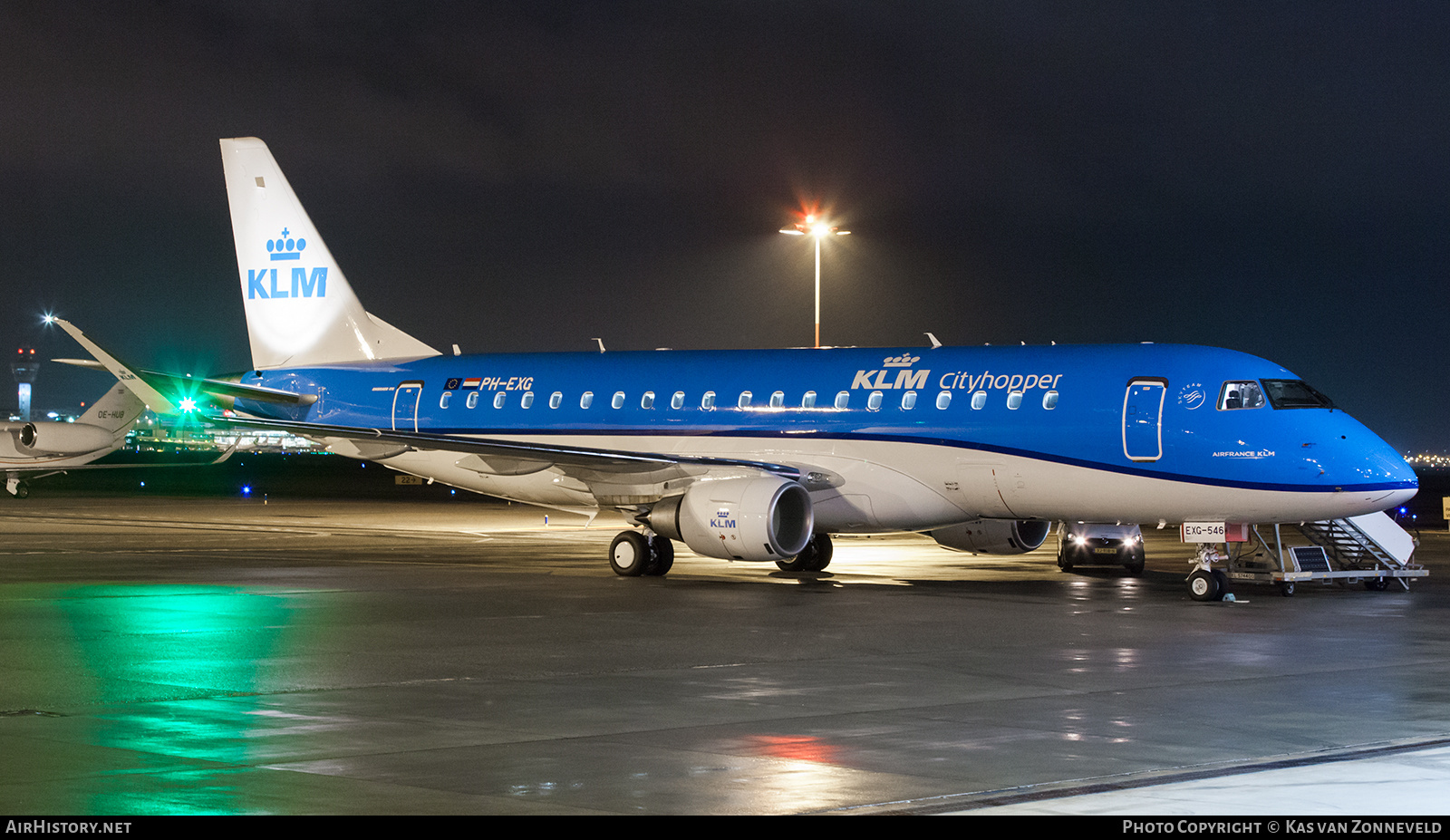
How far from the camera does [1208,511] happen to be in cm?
2211

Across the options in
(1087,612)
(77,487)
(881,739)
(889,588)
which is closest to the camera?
(881,739)

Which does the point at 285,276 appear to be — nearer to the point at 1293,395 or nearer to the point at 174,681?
the point at 1293,395

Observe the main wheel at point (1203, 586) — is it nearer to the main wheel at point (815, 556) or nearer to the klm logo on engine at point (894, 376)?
the klm logo on engine at point (894, 376)

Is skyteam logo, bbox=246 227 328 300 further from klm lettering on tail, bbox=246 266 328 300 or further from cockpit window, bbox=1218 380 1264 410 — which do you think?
cockpit window, bbox=1218 380 1264 410

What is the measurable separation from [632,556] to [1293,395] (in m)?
10.2

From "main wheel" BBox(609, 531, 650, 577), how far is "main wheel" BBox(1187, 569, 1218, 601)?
27.3 feet

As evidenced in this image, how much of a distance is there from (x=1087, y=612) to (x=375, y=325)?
55.0ft

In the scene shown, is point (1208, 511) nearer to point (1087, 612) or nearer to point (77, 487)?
point (1087, 612)

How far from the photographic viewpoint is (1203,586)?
22.1 meters

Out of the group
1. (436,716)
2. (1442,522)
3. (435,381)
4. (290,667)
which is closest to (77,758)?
(436,716)

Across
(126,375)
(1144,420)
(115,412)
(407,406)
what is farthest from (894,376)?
(115,412)

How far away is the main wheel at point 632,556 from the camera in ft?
83.7

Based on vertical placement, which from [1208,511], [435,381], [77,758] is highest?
[435,381]

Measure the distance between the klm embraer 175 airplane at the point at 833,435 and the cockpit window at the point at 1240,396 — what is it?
28 mm
